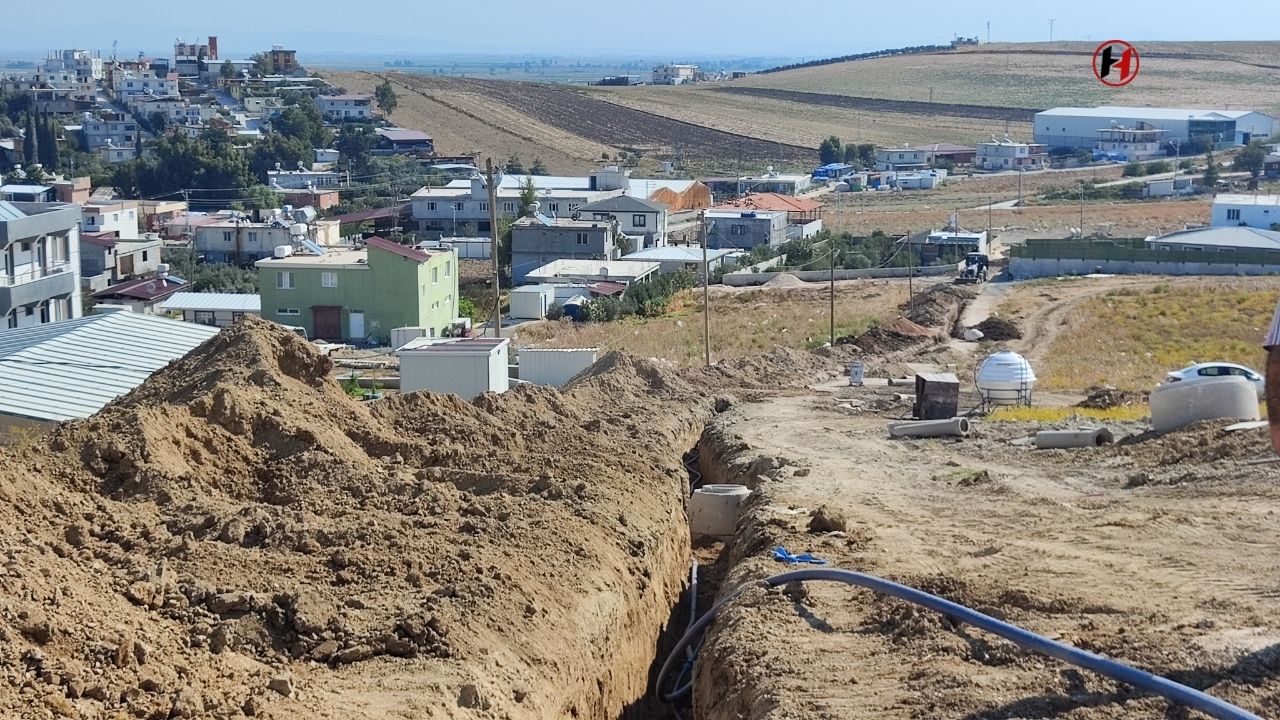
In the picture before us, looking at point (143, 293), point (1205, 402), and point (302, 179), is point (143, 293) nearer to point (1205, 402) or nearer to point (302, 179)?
point (1205, 402)

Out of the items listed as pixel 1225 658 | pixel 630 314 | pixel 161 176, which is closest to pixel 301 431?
pixel 1225 658

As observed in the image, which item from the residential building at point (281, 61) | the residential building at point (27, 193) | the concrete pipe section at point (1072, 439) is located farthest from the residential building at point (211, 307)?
the residential building at point (281, 61)

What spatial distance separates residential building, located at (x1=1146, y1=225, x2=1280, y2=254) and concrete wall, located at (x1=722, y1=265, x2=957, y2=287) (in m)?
8.04

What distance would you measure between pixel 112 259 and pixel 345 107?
250ft

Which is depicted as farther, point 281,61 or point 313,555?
point 281,61

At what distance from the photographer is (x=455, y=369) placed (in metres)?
27.9

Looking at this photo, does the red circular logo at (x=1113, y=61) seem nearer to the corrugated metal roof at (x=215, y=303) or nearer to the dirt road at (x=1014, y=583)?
the dirt road at (x=1014, y=583)

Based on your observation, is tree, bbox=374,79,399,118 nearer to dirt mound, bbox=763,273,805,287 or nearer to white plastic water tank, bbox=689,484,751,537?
dirt mound, bbox=763,273,805,287

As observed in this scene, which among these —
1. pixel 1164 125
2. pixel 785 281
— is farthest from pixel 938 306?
pixel 1164 125

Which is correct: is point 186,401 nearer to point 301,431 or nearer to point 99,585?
point 301,431

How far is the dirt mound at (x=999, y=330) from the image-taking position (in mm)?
43438

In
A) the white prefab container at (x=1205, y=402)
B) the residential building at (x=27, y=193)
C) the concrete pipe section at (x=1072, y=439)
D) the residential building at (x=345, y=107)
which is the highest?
the residential building at (x=345, y=107)

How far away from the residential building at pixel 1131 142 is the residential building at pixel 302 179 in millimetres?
59806

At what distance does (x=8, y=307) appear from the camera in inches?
1223
